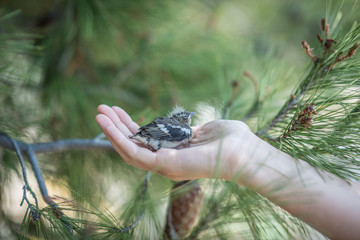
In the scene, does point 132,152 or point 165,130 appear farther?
point 165,130

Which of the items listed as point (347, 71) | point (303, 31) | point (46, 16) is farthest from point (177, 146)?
point (303, 31)

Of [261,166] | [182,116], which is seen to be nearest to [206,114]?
[182,116]

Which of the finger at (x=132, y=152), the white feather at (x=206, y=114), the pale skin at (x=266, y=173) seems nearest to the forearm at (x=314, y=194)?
the pale skin at (x=266, y=173)

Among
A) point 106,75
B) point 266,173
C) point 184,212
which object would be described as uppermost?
point 106,75

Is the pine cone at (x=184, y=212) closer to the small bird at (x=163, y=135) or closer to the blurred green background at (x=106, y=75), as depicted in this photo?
the small bird at (x=163, y=135)

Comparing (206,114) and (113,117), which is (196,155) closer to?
(113,117)

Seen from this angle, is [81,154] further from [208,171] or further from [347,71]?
[347,71]

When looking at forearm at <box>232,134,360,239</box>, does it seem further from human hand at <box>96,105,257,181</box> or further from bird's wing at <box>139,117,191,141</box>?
bird's wing at <box>139,117,191,141</box>

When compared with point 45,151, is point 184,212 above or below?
below

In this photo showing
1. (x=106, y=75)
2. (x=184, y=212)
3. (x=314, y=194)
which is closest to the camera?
(x=314, y=194)
